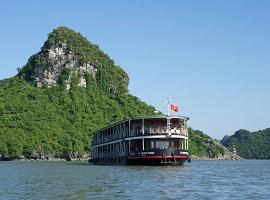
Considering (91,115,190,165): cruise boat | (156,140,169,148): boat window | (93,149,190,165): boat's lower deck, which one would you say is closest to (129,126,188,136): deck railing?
(91,115,190,165): cruise boat

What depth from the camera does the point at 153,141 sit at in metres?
A: 78.1

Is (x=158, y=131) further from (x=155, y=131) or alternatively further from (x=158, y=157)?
(x=158, y=157)

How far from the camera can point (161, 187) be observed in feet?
139

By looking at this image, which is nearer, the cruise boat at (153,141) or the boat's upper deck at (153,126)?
the cruise boat at (153,141)

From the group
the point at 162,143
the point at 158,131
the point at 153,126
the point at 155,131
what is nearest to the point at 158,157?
the point at 162,143

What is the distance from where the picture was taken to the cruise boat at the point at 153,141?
249 ft

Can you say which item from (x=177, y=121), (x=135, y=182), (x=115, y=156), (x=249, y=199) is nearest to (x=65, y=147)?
(x=115, y=156)

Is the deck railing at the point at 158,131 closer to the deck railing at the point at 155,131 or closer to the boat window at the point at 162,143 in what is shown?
the deck railing at the point at 155,131

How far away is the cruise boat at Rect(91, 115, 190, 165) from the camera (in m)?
75.9

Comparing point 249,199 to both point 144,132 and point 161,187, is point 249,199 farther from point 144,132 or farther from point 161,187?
point 144,132

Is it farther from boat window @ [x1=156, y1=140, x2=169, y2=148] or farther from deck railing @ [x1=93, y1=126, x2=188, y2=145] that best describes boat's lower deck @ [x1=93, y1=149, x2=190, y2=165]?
deck railing @ [x1=93, y1=126, x2=188, y2=145]

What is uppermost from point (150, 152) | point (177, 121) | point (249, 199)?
point (177, 121)

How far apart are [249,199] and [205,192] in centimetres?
451

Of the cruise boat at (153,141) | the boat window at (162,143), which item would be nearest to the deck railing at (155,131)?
the cruise boat at (153,141)
